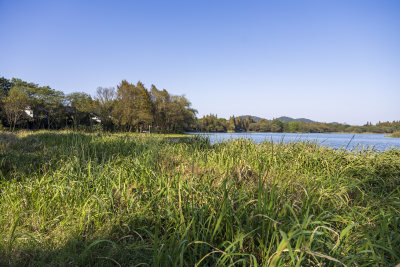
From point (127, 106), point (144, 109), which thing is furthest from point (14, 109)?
→ point (144, 109)

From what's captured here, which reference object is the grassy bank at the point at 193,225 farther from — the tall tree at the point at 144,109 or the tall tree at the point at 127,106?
the tall tree at the point at 144,109

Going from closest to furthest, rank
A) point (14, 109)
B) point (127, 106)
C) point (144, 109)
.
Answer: point (14, 109), point (127, 106), point (144, 109)

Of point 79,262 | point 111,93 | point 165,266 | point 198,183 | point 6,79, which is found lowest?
point 79,262

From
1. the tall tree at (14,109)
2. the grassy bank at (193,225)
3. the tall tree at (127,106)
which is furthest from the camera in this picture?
the tall tree at (127,106)

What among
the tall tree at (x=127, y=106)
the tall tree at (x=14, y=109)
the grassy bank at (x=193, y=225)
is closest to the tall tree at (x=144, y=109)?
the tall tree at (x=127, y=106)

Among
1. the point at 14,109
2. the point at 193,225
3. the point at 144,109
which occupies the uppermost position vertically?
the point at 144,109

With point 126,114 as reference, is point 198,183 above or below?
below

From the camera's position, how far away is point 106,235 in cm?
175

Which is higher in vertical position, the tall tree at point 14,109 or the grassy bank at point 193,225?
the tall tree at point 14,109

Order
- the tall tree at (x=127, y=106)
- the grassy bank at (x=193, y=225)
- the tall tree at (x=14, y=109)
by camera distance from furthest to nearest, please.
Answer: the tall tree at (x=127, y=106) → the tall tree at (x=14, y=109) → the grassy bank at (x=193, y=225)

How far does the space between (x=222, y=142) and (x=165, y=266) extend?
4811mm

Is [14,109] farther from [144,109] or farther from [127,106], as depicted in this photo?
[144,109]

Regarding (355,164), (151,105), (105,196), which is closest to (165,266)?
(105,196)

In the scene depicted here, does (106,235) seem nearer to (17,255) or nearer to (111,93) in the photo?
(17,255)
